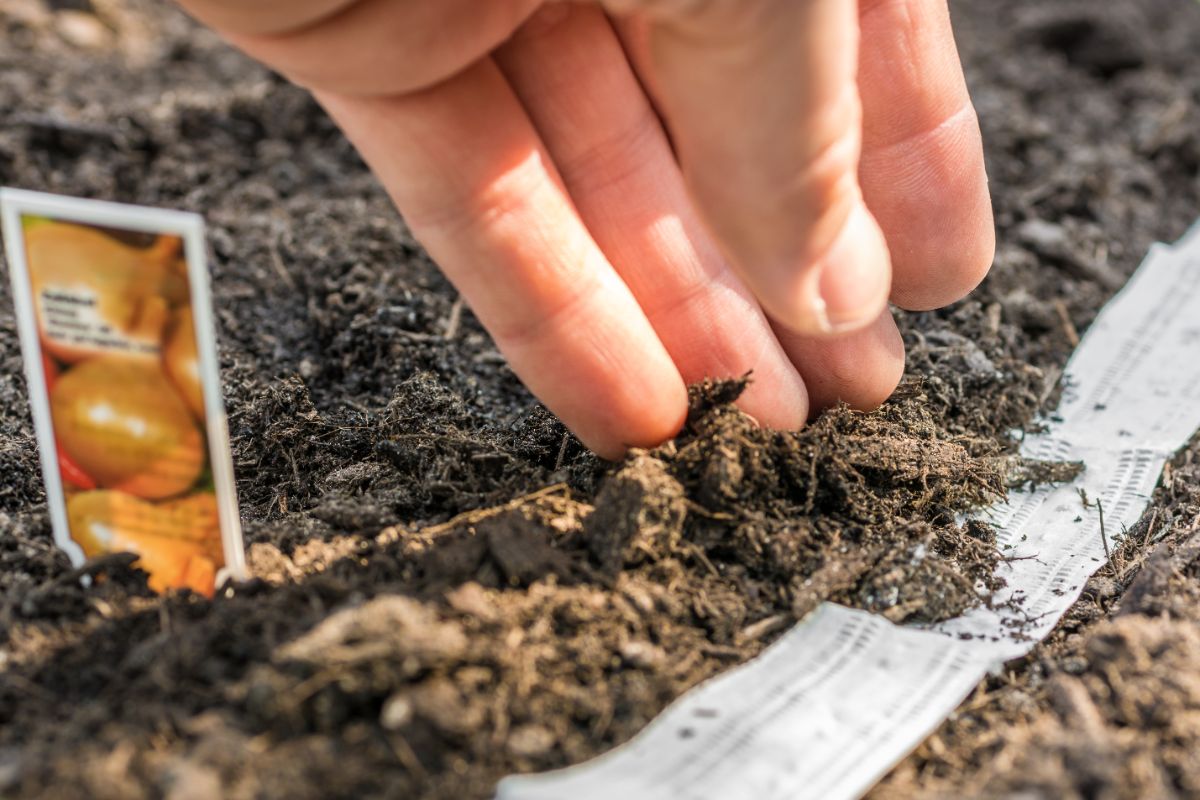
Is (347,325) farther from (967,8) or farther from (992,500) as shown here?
(967,8)

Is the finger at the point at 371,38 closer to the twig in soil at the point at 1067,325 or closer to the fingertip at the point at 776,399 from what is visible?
the fingertip at the point at 776,399

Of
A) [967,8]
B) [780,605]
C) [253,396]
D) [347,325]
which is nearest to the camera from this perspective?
[780,605]

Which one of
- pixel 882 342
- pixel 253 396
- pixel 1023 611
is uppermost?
pixel 253 396

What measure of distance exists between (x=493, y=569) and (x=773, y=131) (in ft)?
2.33

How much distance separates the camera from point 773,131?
1.41 meters

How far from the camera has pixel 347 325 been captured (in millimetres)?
2492

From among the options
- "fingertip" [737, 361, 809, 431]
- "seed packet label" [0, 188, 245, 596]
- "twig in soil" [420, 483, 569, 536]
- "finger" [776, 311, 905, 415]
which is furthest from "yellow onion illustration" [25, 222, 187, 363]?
"finger" [776, 311, 905, 415]

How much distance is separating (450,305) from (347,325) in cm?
24

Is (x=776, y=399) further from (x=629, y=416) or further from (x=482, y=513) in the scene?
(x=482, y=513)

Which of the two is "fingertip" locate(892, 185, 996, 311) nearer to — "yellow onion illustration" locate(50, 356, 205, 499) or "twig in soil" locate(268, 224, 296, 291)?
"yellow onion illustration" locate(50, 356, 205, 499)

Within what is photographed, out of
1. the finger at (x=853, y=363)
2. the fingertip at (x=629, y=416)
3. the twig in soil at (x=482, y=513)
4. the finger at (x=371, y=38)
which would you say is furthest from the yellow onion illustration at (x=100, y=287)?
the finger at (x=853, y=363)

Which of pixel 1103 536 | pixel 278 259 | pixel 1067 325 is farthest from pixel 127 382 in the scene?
pixel 1067 325

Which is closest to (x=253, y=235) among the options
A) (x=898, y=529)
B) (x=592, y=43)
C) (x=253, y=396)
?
(x=253, y=396)

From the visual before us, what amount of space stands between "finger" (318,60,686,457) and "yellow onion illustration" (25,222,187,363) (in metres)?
0.40
